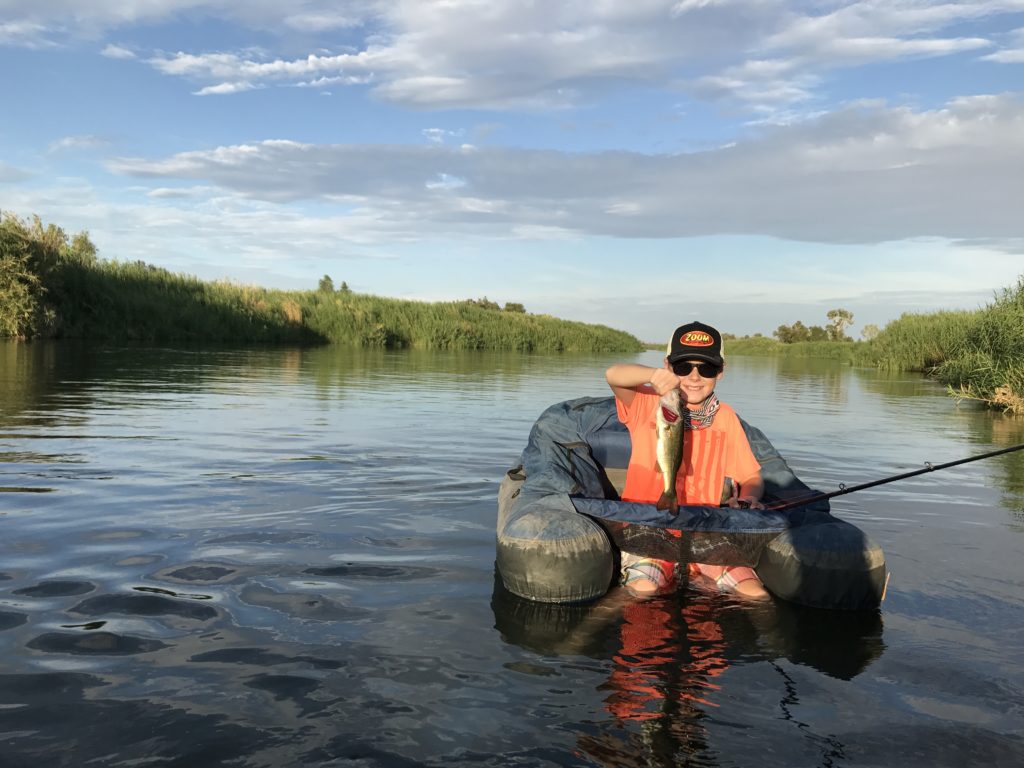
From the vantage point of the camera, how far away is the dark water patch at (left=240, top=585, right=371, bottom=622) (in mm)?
4496

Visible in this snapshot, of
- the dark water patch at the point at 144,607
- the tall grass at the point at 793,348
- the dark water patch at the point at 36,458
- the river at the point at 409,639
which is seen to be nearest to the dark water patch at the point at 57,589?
the river at the point at 409,639

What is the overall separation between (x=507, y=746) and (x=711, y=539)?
79.0 inches

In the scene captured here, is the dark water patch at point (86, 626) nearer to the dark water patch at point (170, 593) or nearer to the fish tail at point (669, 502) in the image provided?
the dark water patch at point (170, 593)

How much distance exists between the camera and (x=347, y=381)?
19.1 meters

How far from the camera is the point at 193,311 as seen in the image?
111ft

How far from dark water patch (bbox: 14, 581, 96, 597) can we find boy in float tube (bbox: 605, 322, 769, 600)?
3068mm

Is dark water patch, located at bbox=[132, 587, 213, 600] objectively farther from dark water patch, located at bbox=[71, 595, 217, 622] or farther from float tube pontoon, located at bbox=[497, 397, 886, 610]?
float tube pontoon, located at bbox=[497, 397, 886, 610]

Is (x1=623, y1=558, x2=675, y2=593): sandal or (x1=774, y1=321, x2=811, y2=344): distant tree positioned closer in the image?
(x1=623, y1=558, x2=675, y2=593): sandal

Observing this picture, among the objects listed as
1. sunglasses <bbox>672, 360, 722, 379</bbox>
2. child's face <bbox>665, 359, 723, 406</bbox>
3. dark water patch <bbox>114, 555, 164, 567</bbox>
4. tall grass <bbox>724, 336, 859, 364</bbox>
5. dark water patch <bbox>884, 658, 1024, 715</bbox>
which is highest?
tall grass <bbox>724, 336, 859, 364</bbox>

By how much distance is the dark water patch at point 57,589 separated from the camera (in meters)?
4.62

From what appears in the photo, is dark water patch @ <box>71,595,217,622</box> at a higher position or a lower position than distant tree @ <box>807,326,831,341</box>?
lower

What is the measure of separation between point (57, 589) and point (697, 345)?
150 inches

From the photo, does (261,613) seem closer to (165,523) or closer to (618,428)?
(165,523)

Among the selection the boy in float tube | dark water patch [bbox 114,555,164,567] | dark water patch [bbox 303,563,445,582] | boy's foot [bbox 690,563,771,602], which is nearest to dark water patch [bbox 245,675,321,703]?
dark water patch [bbox 303,563,445,582]
